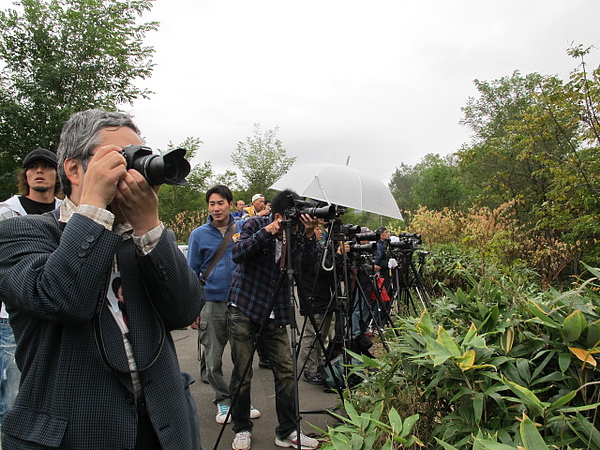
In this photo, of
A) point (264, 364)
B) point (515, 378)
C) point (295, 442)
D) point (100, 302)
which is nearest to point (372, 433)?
point (515, 378)

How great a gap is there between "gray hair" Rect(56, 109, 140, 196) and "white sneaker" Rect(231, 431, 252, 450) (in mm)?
2553

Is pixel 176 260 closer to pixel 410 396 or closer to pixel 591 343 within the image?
pixel 410 396

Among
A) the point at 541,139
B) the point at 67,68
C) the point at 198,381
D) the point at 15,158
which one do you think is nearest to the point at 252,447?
the point at 198,381

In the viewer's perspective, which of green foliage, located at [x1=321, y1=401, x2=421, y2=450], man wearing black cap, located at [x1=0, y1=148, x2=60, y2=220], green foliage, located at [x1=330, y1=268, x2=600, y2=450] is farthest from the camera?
man wearing black cap, located at [x1=0, y1=148, x2=60, y2=220]

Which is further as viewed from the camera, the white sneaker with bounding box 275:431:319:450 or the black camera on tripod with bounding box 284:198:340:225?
the white sneaker with bounding box 275:431:319:450

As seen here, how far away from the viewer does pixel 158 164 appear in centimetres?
103

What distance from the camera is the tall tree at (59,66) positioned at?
508 inches

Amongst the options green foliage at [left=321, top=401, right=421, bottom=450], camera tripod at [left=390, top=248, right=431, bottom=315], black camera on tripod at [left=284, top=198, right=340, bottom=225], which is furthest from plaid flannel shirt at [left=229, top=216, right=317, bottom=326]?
camera tripod at [left=390, top=248, right=431, bottom=315]

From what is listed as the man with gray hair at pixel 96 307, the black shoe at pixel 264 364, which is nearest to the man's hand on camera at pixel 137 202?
the man with gray hair at pixel 96 307

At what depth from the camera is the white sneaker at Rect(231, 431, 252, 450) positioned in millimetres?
3059

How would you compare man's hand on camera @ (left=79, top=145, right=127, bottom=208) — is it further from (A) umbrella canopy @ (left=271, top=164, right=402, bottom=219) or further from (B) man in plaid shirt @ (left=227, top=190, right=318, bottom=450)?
(A) umbrella canopy @ (left=271, top=164, right=402, bottom=219)

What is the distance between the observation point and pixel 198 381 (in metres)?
4.56

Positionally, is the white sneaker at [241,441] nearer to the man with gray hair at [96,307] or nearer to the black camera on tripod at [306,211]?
the black camera on tripod at [306,211]

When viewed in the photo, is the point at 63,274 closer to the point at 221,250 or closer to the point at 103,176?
the point at 103,176
